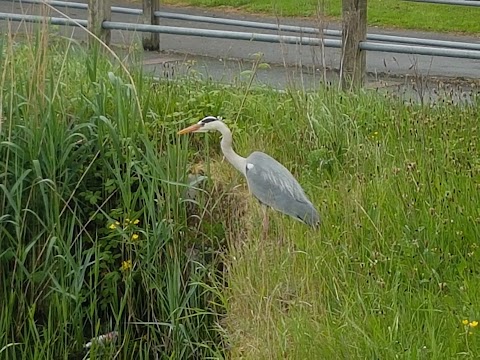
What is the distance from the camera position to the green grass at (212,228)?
165 inches

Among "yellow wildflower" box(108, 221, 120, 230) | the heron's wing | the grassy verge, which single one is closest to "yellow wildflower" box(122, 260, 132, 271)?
"yellow wildflower" box(108, 221, 120, 230)

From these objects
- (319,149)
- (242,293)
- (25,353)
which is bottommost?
(25,353)

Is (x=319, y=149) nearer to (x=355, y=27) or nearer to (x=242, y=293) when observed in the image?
(x=242, y=293)

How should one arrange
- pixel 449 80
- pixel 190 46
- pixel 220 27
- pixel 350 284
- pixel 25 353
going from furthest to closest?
1. pixel 220 27
2. pixel 190 46
3. pixel 449 80
4. pixel 25 353
5. pixel 350 284

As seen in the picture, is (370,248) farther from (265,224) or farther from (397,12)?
(397,12)

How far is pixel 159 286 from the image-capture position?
→ 5.04m

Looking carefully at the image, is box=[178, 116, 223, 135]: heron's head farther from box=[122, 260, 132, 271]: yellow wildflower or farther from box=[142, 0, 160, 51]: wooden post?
box=[142, 0, 160, 51]: wooden post

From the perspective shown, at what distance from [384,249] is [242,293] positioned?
66cm

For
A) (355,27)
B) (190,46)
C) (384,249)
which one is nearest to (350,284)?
(384,249)

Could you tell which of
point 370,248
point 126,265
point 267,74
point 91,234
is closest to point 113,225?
point 126,265

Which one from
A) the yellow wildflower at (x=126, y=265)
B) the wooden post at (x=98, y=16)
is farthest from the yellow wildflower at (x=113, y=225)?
the wooden post at (x=98, y=16)

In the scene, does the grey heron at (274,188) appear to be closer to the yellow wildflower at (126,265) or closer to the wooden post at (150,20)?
the yellow wildflower at (126,265)

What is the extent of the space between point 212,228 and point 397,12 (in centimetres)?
1165

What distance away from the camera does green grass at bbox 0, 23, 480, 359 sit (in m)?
4.19
